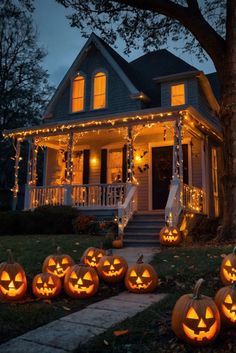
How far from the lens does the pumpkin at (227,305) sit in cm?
324

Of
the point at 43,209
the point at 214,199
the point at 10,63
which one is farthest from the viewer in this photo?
the point at 10,63

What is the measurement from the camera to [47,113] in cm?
1566

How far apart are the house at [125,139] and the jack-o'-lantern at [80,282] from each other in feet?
18.4

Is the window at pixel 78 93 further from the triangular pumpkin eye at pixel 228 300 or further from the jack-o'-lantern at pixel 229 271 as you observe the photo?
the triangular pumpkin eye at pixel 228 300

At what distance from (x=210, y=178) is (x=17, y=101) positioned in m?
16.0

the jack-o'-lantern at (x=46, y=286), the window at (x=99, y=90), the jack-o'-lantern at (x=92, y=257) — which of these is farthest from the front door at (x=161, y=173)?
the jack-o'-lantern at (x=46, y=286)

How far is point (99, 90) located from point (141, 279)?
35.9 ft

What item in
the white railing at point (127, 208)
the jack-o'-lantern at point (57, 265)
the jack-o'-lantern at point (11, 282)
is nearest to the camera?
the jack-o'-lantern at point (11, 282)

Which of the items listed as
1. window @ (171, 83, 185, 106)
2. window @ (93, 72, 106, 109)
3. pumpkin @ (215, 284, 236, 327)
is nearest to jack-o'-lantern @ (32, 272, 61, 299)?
pumpkin @ (215, 284, 236, 327)

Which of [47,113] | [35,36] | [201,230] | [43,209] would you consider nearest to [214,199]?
[201,230]

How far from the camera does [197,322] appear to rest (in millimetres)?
2982

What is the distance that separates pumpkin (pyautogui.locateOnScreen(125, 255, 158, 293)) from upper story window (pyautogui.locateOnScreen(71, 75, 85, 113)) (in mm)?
10934

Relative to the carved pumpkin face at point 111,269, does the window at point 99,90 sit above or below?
above

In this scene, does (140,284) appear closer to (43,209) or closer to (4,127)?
(43,209)
